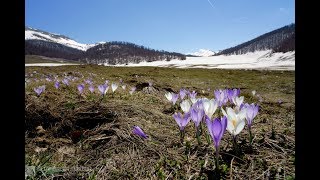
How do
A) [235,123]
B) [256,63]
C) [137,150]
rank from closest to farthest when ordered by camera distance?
[235,123] → [137,150] → [256,63]

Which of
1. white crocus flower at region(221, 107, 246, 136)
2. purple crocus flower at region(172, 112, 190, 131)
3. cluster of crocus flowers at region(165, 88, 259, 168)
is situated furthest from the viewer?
purple crocus flower at region(172, 112, 190, 131)

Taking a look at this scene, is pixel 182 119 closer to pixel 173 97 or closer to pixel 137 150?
pixel 137 150

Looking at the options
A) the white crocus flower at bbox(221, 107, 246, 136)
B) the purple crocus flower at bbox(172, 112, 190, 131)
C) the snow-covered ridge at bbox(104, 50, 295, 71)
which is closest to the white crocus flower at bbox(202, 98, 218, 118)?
the purple crocus flower at bbox(172, 112, 190, 131)

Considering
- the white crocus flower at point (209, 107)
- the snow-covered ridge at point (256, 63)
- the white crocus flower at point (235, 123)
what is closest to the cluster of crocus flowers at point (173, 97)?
the white crocus flower at point (209, 107)

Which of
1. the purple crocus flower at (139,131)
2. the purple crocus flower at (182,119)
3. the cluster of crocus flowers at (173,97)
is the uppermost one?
the cluster of crocus flowers at (173,97)

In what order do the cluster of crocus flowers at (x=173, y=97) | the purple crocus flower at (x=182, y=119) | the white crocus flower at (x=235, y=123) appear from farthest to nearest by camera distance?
the cluster of crocus flowers at (x=173, y=97)
the purple crocus flower at (x=182, y=119)
the white crocus flower at (x=235, y=123)

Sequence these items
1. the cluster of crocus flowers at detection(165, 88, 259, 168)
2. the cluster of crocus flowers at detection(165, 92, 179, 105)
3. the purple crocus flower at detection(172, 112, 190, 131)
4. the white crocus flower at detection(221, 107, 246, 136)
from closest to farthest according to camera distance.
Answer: the cluster of crocus flowers at detection(165, 88, 259, 168) < the white crocus flower at detection(221, 107, 246, 136) < the purple crocus flower at detection(172, 112, 190, 131) < the cluster of crocus flowers at detection(165, 92, 179, 105)

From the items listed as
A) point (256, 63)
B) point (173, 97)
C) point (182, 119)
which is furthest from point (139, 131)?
point (256, 63)

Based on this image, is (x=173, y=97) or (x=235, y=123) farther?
(x=173, y=97)

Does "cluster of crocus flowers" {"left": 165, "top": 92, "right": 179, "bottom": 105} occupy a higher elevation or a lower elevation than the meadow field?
higher

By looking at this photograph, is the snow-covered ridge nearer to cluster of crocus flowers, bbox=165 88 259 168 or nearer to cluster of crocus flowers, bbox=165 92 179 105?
cluster of crocus flowers, bbox=165 92 179 105

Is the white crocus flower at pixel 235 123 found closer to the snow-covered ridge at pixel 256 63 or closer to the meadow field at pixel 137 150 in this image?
the meadow field at pixel 137 150

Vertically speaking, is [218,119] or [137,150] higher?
[218,119]
